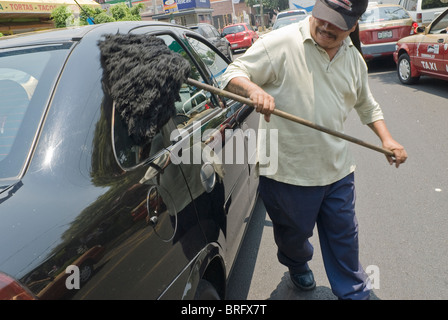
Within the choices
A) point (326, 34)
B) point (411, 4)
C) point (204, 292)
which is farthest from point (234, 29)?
point (204, 292)

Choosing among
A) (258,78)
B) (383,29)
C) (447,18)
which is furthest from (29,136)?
(383,29)

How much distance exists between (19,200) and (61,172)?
0.54 ft

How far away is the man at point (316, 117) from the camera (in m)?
2.07

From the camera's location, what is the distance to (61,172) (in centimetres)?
142

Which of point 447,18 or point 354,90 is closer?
point 354,90

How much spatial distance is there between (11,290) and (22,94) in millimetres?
950

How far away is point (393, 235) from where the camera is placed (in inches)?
128

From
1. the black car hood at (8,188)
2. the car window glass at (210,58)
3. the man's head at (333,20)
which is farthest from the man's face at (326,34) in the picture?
the black car hood at (8,188)

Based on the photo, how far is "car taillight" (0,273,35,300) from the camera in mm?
1036

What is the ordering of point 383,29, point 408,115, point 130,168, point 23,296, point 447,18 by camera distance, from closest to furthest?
point 23,296 < point 130,168 < point 408,115 < point 447,18 < point 383,29

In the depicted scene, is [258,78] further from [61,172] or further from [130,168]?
[61,172]

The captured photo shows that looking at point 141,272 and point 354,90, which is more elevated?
point 354,90

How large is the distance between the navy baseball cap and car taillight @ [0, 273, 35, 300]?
1.72 m
